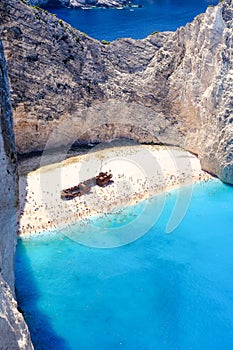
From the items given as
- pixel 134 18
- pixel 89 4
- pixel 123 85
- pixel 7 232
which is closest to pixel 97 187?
pixel 123 85

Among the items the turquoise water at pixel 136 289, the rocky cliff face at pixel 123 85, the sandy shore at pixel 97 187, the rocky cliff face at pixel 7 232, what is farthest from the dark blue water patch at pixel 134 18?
the rocky cliff face at pixel 7 232

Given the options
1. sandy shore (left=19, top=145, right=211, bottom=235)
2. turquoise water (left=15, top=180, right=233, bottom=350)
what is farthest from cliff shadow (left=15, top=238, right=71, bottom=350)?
sandy shore (left=19, top=145, right=211, bottom=235)

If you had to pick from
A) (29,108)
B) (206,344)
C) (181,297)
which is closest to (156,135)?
(29,108)

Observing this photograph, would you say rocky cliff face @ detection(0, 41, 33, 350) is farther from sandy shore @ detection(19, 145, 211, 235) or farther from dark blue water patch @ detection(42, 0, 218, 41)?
dark blue water patch @ detection(42, 0, 218, 41)

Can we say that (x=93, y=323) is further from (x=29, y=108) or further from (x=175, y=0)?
(x=175, y=0)

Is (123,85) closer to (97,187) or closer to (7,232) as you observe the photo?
(97,187)
